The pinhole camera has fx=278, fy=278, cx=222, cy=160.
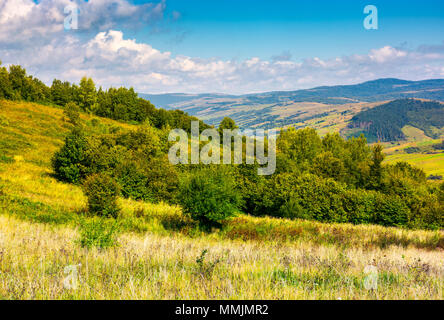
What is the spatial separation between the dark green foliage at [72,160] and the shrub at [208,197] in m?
19.8

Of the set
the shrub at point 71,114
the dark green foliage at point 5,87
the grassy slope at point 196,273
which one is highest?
the dark green foliage at point 5,87

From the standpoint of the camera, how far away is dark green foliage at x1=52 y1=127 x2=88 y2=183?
3425cm

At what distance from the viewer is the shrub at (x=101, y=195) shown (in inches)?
792

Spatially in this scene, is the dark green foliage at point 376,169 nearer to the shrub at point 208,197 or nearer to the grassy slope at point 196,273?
the shrub at point 208,197

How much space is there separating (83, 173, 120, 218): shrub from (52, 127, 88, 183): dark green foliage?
15751mm

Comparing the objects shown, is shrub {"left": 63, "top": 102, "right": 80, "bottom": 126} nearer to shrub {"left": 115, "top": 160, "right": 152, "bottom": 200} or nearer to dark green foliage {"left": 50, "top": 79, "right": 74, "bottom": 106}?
dark green foliage {"left": 50, "top": 79, "right": 74, "bottom": 106}

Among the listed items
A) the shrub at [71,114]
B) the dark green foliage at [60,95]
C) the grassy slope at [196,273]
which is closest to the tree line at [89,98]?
the dark green foliage at [60,95]

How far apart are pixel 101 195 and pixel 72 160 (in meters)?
18.4

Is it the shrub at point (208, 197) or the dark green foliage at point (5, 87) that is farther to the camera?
→ the dark green foliage at point (5, 87)

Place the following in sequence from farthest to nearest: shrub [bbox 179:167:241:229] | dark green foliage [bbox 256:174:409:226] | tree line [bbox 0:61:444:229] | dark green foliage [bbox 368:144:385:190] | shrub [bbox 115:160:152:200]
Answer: dark green foliage [bbox 368:144:385:190], dark green foliage [bbox 256:174:409:226], shrub [bbox 115:160:152:200], tree line [bbox 0:61:444:229], shrub [bbox 179:167:241:229]

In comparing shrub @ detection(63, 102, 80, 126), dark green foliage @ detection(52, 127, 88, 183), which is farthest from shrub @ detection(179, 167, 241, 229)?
shrub @ detection(63, 102, 80, 126)

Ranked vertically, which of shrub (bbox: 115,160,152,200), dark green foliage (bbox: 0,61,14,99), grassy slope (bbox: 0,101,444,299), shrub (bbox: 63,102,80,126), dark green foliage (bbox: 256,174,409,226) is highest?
dark green foliage (bbox: 0,61,14,99)

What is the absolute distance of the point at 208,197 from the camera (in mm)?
20891
